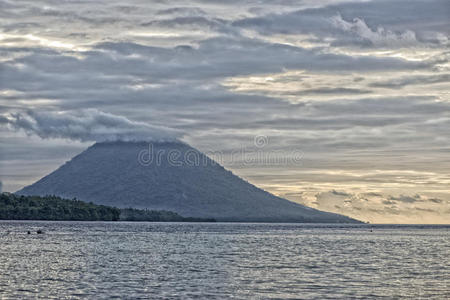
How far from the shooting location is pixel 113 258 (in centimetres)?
9206

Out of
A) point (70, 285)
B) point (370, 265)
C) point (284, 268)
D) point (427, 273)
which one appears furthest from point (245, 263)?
point (70, 285)

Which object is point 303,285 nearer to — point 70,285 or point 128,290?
point 128,290

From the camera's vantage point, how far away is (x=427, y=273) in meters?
76.4

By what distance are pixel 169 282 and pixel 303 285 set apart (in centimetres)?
1195

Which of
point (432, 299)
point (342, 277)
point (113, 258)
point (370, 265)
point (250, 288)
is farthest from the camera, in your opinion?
point (113, 258)

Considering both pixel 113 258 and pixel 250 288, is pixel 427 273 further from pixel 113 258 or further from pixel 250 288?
pixel 113 258

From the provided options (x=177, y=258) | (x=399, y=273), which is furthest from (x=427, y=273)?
(x=177, y=258)

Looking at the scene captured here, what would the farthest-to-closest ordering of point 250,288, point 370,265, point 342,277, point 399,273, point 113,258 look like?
point 113,258, point 370,265, point 399,273, point 342,277, point 250,288

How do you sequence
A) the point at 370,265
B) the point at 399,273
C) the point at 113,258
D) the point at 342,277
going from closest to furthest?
the point at 342,277 → the point at 399,273 → the point at 370,265 → the point at 113,258

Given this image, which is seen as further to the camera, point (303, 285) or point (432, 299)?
point (303, 285)

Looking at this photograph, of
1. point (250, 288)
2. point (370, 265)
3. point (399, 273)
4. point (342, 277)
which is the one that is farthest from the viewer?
point (370, 265)

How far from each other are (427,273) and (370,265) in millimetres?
10030

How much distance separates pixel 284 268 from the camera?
260 feet

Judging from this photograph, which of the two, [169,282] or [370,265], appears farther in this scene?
[370,265]
